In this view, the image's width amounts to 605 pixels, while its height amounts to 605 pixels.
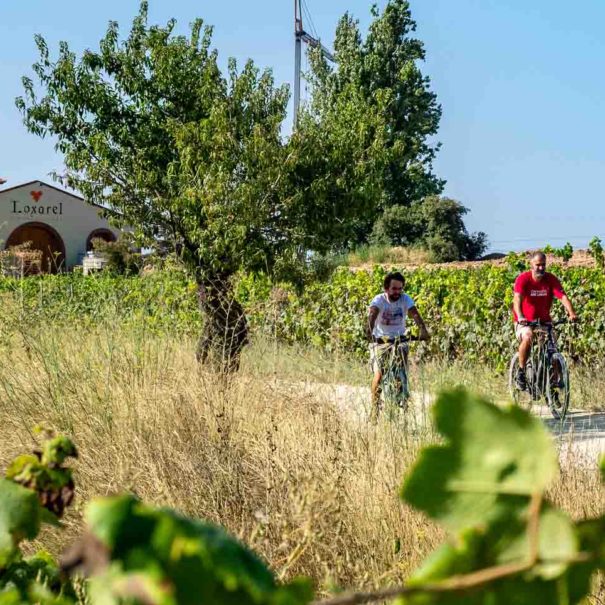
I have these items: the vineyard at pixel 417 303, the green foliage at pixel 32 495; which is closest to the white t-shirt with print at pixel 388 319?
the vineyard at pixel 417 303

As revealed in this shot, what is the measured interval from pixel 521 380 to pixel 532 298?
93cm

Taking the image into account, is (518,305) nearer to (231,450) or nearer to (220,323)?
(220,323)

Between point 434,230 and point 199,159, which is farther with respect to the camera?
point 434,230

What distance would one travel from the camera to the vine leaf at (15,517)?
3.22ft

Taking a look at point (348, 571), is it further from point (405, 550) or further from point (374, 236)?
point (374, 236)

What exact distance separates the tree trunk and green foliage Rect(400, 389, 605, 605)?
273 inches

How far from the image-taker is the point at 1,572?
1.10 m

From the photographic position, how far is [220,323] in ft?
33.4

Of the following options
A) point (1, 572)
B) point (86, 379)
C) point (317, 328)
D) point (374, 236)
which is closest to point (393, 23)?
point (374, 236)

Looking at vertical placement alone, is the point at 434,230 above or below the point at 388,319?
above

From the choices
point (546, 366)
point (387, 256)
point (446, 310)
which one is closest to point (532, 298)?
point (546, 366)

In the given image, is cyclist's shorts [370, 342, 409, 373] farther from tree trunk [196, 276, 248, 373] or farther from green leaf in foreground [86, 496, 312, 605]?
green leaf in foreground [86, 496, 312, 605]

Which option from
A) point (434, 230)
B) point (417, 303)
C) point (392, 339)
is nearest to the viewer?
point (392, 339)

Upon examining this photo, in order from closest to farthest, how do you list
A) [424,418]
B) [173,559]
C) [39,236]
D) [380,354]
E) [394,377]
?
[173,559] < [424,418] < [394,377] < [380,354] < [39,236]
